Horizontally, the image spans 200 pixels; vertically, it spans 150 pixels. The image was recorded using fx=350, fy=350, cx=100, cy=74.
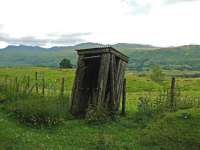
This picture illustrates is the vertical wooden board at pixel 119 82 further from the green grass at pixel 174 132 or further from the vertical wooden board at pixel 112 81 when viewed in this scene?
the green grass at pixel 174 132

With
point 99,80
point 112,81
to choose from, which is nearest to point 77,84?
point 99,80

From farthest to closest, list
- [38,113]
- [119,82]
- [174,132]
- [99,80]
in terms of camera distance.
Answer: [119,82] → [99,80] → [38,113] → [174,132]

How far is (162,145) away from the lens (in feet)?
50.0

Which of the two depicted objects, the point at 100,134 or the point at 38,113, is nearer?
the point at 100,134

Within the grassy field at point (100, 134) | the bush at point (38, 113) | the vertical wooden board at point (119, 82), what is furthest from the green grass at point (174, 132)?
the bush at point (38, 113)

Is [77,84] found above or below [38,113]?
above

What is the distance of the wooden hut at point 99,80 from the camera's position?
20.6 meters

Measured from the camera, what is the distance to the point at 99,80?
67.2 ft

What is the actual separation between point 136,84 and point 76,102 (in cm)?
5004

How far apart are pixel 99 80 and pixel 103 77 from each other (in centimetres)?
29

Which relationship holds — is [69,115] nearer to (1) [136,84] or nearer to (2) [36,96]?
(2) [36,96]

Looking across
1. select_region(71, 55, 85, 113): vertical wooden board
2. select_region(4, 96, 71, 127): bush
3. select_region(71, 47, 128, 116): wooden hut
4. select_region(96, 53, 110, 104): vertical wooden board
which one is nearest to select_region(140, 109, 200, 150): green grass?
select_region(96, 53, 110, 104): vertical wooden board

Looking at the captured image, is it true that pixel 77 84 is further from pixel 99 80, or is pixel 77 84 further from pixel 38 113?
pixel 38 113

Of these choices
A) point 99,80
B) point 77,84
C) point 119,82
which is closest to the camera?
point 99,80
